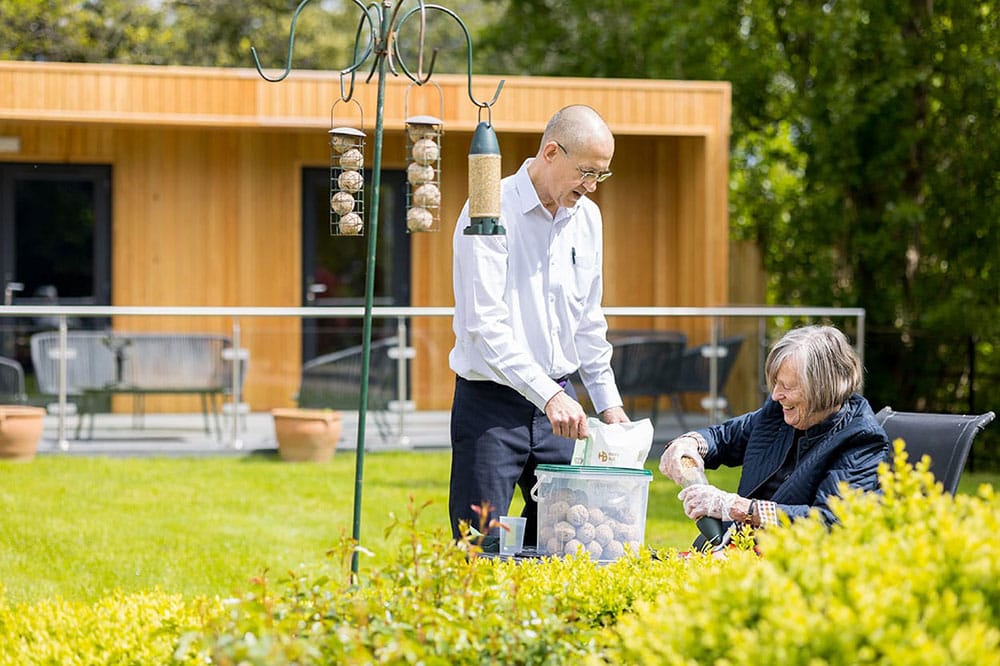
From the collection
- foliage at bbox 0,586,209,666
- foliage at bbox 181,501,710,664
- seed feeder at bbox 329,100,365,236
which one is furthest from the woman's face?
foliage at bbox 0,586,209,666

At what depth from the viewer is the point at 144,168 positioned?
13.1 meters

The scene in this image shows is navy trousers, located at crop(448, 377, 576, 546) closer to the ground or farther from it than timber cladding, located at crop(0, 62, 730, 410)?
closer to the ground

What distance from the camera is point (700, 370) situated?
11055 mm

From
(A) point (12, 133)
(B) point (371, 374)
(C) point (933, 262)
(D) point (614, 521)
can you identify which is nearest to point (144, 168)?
(A) point (12, 133)

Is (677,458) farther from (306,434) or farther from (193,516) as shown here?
(306,434)

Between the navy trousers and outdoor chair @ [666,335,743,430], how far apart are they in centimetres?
672

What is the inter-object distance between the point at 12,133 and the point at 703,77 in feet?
29.7

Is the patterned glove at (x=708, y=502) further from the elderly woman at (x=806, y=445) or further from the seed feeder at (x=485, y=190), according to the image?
the seed feeder at (x=485, y=190)

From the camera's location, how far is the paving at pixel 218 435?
1032 centimetres

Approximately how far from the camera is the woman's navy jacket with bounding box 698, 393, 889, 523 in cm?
389

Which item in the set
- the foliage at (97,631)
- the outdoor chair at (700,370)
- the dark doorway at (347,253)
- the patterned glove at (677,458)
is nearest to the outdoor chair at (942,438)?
the patterned glove at (677,458)

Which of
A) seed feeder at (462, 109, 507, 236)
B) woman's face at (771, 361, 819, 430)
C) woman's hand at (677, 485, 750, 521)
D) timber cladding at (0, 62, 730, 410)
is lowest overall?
woman's hand at (677, 485, 750, 521)

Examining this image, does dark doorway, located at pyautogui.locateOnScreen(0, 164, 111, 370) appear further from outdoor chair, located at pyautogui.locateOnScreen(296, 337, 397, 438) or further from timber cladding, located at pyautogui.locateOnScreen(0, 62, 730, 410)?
outdoor chair, located at pyautogui.locateOnScreen(296, 337, 397, 438)

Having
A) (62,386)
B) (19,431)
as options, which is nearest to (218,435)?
(62,386)
